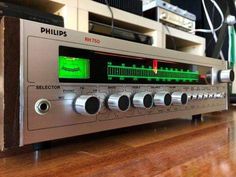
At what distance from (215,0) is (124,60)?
1112 millimetres

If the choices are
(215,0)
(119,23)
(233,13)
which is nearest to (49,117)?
(119,23)

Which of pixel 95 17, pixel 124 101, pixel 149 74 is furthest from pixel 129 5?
pixel 124 101

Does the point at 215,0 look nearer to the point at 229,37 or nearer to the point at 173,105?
the point at 229,37

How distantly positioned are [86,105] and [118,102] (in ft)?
0.24

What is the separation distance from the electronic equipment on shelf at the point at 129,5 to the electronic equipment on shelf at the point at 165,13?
138mm

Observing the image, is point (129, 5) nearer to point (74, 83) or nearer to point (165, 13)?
point (165, 13)

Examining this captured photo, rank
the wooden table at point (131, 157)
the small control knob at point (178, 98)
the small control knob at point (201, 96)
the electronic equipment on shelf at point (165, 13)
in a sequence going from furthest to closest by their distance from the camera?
1. the electronic equipment on shelf at point (165, 13)
2. the small control knob at point (201, 96)
3. the small control knob at point (178, 98)
4. the wooden table at point (131, 157)

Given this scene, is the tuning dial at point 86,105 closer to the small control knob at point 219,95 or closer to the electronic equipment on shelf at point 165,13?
the small control knob at point 219,95

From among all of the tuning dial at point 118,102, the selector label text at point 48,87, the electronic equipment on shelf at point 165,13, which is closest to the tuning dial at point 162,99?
the tuning dial at point 118,102

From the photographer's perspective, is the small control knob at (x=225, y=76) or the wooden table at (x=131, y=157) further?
the small control knob at (x=225, y=76)

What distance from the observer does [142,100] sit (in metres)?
0.49

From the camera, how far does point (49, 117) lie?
381mm

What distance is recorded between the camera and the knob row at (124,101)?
1.32 ft

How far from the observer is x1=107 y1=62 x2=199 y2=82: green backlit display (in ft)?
1.63
